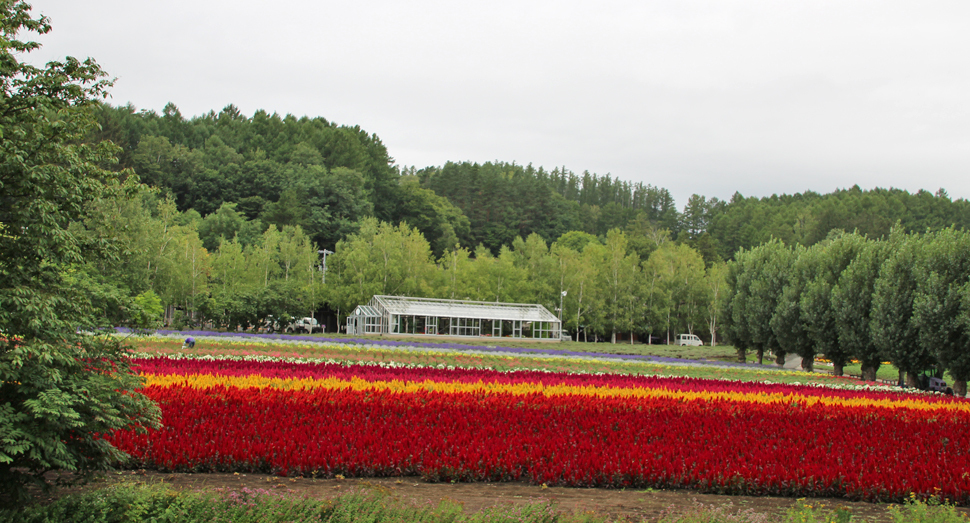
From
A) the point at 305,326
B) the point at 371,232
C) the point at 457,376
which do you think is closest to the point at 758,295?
the point at 457,376

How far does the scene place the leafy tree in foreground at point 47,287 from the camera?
5.54 meters

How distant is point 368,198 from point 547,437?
97.3 metres

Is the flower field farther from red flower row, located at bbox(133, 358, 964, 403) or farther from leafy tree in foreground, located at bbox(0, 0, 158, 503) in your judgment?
leafy tree in foreground, located at bbox(0, 0, 158, 503)

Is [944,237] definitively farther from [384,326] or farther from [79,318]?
[384,326]

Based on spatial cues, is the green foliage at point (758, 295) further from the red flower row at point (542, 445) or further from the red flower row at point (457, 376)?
the red flower row at point (542, 445)

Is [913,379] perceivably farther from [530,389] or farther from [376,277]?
[376,277]

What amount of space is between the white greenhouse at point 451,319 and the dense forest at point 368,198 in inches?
1244

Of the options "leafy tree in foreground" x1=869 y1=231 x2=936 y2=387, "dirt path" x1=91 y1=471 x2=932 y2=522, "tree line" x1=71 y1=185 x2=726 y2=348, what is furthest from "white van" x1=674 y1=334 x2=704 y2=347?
"dirt path" x1=91 y1=471 x2=932 y2=522

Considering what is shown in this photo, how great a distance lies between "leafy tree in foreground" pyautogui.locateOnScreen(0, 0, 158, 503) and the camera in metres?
5.54

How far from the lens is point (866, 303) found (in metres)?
28.3

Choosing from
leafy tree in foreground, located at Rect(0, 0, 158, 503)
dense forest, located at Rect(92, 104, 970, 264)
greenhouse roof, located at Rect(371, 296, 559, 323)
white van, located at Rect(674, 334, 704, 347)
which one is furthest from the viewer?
dense forest, located at Rect(92, 104, 970, 264)

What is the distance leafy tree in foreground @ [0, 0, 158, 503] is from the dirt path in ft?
4.75

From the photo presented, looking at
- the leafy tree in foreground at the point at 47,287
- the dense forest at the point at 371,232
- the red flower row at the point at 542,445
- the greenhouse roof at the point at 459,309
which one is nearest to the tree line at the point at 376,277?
the dense forest at the point at 371,232

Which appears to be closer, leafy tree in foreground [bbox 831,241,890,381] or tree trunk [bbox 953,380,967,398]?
tree trunk [bbox 953,380,967,398]
